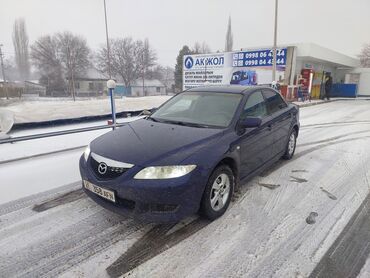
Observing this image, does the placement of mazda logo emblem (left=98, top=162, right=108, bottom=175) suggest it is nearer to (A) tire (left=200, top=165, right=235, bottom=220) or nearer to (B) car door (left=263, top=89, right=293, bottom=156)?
(A) tire (left=200, top=165, right=235, bottom=220)

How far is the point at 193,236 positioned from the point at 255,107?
2.15 m

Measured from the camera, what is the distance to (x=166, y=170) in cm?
272

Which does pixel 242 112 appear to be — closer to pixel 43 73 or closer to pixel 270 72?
pixel 270 72

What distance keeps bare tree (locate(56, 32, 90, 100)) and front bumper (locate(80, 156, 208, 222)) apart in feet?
195

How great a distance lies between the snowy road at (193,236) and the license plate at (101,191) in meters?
0.39

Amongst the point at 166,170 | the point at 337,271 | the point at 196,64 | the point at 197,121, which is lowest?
the point at 337,271

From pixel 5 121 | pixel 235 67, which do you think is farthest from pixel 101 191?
pixel 235 67

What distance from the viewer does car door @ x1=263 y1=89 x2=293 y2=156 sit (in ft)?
15.0

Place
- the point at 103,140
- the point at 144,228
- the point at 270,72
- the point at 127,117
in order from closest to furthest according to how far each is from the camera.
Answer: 1. the point at 144,228
2. the point at 103,140
3. the point at 127,117
4. the point at 270,72

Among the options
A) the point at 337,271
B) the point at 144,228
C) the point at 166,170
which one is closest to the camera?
the point at 337,271

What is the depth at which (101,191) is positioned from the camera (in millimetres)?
2918

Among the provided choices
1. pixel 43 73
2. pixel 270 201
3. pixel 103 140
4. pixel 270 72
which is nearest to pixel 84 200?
pixel 103 140

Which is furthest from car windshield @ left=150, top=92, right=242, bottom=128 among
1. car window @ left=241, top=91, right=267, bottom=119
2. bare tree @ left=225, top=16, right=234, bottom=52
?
bare tree @ left=225, top=16, right=234, bottom=52

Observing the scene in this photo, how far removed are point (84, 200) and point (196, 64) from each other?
76.8 feet
